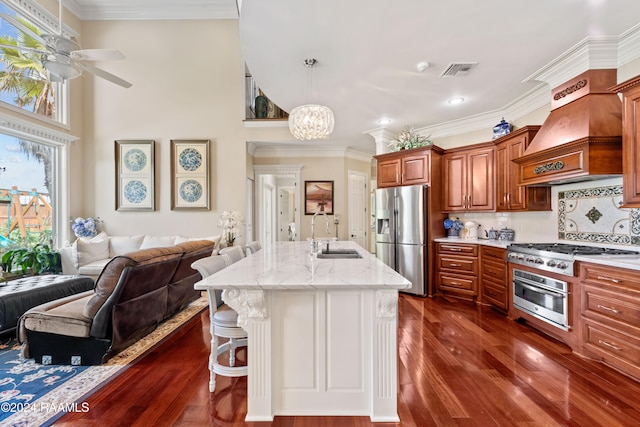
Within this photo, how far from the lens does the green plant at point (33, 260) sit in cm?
370

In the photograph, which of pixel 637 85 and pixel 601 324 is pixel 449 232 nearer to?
pixel 601 324

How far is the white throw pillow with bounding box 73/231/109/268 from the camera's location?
4324mm

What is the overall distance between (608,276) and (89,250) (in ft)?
20.7

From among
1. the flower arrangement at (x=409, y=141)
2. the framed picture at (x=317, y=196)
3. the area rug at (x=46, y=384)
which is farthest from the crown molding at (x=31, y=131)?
the flower arrangement at (x=409, y=141)

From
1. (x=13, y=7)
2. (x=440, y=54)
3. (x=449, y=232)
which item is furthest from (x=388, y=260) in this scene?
(x=13, y=7)

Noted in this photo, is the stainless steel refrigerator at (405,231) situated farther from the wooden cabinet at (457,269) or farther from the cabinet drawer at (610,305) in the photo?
the cabinet drawer at (610,305)

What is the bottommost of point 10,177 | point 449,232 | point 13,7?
point 449,232

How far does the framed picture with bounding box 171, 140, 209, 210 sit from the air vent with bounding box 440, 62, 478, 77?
4.17 m

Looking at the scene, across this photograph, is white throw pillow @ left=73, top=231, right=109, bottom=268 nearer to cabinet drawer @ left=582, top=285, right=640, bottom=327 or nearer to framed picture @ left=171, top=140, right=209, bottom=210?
framed picture @ left=171, top=140, right=209, bottom=210

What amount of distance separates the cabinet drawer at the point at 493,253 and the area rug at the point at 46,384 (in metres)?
3.99

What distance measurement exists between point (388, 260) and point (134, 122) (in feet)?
17.3

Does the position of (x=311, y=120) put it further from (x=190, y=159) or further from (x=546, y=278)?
(x=190, y=159)

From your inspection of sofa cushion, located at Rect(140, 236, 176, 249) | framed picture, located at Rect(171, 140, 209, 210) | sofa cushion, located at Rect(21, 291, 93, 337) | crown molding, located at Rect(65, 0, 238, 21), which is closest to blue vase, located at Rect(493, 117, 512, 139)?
framed picture, located at Rect(171, 140, 209, 210)

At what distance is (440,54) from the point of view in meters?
2.73
